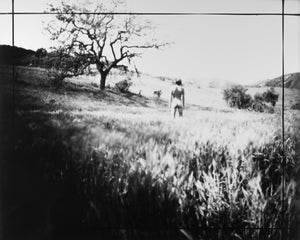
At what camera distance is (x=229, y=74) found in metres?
3.84

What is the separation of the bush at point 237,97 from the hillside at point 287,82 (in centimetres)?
18

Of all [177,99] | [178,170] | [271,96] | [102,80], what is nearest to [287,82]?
[271,96]

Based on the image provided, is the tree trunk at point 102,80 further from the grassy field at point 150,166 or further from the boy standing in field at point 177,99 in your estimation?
the boy standing in field at point 177,99

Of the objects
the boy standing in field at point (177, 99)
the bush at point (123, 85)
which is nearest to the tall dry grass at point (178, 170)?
the boy standing in field at point (177, 99)

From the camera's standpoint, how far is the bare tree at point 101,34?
3.76 m

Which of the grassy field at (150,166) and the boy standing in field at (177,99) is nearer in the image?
the grassy field at (150,166)

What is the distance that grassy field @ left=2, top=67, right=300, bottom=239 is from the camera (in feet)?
12.2

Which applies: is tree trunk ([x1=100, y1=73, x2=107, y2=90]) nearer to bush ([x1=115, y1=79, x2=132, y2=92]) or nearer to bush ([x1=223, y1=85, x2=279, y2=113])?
bush ([x1=115, y1=79, x2=132, y2=92])

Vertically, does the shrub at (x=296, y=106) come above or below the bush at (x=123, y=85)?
below

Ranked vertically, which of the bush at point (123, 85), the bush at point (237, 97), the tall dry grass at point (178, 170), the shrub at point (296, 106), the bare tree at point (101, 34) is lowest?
the tall dry grass at point (178, 170)

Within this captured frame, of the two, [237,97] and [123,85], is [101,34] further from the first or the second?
[237,97]

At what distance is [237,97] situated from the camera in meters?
3.90

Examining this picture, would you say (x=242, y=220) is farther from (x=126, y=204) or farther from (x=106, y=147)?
(x=106, y=147)

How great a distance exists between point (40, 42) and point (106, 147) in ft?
3.77
